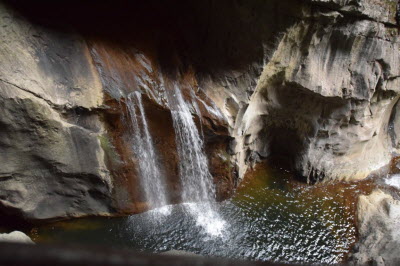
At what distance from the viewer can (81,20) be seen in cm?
614

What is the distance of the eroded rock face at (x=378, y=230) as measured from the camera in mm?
5633

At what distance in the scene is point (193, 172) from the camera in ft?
22.9

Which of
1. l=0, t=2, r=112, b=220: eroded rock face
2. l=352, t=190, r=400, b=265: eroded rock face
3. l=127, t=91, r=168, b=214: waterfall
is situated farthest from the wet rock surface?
l=352, t=190, r=400, b=265: eroded rock face

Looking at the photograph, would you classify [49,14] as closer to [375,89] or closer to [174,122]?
[174,122]

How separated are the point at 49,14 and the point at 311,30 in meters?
5.16

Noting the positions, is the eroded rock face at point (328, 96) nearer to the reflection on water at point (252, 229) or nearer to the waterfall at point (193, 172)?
the reflection on water at point (252, 229)

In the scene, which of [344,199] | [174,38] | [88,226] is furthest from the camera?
[344,199]

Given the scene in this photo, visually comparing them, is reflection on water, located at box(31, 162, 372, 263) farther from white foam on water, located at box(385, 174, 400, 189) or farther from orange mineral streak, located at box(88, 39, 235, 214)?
white foam on water, located at box(385, 174, 400, 189)

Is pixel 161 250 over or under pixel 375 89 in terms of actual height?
under

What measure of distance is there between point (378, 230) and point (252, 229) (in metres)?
2.54

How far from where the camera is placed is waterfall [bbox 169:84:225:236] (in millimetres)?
6488

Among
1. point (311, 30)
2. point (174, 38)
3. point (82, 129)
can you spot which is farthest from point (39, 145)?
point (311, 30)

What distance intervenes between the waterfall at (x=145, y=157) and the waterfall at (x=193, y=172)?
0.54 metres

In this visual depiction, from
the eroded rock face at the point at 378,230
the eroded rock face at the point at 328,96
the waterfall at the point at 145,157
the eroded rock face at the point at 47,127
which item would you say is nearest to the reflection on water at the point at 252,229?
the eroded rock face at the point at 378,230
